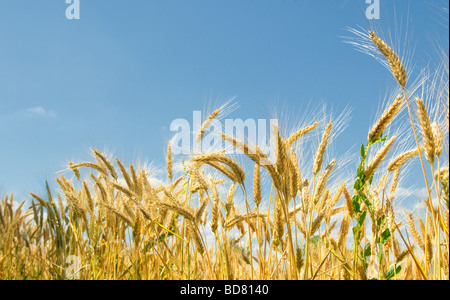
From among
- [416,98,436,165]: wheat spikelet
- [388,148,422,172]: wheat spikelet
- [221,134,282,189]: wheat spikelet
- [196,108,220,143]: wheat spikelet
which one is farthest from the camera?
[196,108,220,143]: wheat spikelet

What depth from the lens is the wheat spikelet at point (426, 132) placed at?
5.26 ft

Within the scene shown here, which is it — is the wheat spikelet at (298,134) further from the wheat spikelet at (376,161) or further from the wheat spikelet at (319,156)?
the wheat spikelet at (376,161)

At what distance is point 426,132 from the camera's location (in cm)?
164

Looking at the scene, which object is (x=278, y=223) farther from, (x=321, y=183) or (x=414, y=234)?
(x=414, y=234)

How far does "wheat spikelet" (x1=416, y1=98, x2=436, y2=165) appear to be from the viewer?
1.60 metres

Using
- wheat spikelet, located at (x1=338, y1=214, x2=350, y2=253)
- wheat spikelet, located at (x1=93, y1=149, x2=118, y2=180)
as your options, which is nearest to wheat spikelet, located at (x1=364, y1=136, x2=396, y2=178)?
wheat spikelet, located at (x1=338, y1=214, x2=350, y2=253)

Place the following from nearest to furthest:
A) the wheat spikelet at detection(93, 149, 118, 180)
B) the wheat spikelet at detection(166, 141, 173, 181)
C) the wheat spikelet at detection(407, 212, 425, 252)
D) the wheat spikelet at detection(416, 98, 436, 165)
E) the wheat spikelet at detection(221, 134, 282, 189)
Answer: the wheat spikelet at detection(416, 98, 436, 165) → the wheat spikelet at detection(221, 134, 282, 189) → the wheat spikelet at detection(407, 212, 425, 252) → the wheat spikelet at detection(93, 149, 118, 180) → the wheat spikelet at detection(166, 141, 173, 181)

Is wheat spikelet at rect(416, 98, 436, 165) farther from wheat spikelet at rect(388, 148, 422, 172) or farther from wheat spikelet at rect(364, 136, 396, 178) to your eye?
wheat spikelet at rect(388, 148, 422, 172)

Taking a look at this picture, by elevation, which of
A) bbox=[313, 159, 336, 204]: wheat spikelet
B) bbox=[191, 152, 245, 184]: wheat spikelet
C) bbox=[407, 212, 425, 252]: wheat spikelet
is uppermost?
bbox=[191, 152, 245, 184]: wheat spikelet

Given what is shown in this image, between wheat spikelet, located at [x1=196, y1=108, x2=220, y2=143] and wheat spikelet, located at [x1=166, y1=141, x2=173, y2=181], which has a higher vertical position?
wheat spikelet, located at [x1=196, y1=108, x2=220, y2=143]

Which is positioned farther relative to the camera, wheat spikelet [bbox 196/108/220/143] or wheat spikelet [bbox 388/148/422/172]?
wheat spikelet [bbox 196/108/220/143]

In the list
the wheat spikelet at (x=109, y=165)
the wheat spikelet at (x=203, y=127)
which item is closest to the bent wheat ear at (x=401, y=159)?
the wheat spikelet at (x=203, y=127)
